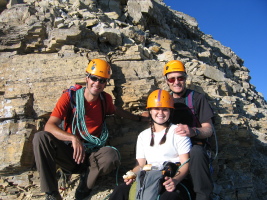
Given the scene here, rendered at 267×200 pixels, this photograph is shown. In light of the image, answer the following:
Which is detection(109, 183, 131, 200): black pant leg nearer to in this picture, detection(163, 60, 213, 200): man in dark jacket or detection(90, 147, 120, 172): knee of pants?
detection(90, 147, 120, 172): knee of pants

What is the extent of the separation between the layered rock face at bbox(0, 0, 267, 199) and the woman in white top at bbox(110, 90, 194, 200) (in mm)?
2077

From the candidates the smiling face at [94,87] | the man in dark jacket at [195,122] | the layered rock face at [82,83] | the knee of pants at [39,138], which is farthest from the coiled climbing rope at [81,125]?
the man in dark jacket at [195,122]

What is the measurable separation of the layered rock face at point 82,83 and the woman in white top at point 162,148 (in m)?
2.08

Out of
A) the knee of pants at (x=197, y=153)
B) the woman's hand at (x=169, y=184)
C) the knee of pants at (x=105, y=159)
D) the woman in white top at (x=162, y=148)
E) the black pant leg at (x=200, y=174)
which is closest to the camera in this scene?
the woman's hand at (x=169, y=184)

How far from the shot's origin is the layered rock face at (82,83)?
250 inches

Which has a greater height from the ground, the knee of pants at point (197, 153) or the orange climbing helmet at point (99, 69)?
the orange climbing helmet at point (99, 69)

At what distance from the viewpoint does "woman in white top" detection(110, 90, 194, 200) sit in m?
3.96

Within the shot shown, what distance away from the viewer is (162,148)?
4438 millimetres

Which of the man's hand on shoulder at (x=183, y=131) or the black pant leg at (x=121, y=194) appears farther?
the man's hand on shoulder at (x=183, y=131)

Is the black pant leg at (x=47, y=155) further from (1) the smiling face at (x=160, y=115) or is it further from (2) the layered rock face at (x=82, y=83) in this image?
(1) the smiling face at (x=160, y=115)

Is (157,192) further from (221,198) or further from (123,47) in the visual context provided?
(123,47)

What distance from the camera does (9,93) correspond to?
694 cm

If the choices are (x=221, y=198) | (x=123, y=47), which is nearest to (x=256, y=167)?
(x=221, y=198)

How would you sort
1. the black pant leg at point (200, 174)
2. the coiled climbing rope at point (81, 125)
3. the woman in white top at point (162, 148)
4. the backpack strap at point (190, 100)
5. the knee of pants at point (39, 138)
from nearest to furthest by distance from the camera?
1. the woman in white top at point (162, 148)
2. the black pant leg at point (200, 174)
3. the knee of pants at point (39, 138)
4. the backpack strap at point (190, 100)
5. the coiled climbing rope at point (81, 125)
